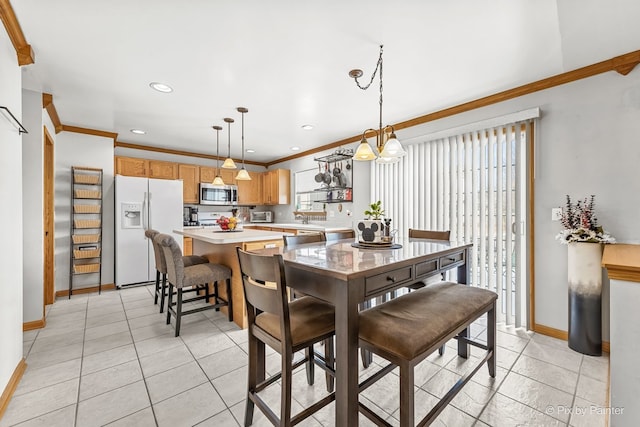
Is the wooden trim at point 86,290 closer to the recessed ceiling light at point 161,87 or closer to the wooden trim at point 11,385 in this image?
the wooden trim at point 11,385

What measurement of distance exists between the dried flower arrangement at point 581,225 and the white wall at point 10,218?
13.0 ft

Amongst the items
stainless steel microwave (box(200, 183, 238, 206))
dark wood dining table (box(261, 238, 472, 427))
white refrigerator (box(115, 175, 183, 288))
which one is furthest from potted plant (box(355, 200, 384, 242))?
stainless steel microwave (box(200, 183, 238, 206))

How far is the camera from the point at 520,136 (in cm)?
270

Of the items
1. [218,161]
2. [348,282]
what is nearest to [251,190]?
[218,161]

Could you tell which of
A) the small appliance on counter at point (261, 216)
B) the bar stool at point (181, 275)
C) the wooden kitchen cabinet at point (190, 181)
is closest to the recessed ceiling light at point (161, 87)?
the bar stool at point (181, 275)

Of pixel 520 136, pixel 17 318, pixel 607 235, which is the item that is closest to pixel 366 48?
pixel 520 136

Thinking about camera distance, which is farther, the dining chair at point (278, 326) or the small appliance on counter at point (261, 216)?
the small appliance on counter at point (261, 216)

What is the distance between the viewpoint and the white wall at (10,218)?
5.57 ft

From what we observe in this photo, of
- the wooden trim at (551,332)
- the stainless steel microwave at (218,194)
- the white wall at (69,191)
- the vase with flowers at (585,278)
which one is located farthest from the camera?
the stainless steel microwave at (218,194)

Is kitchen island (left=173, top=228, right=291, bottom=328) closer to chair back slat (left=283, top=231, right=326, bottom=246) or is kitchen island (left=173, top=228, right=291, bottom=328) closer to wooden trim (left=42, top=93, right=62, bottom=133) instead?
chair back slat (left=283, top=231, right=326, bottom=246)

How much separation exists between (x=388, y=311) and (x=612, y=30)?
235 centimetres

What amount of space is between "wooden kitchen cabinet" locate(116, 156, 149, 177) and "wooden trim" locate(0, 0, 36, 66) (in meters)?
2.59

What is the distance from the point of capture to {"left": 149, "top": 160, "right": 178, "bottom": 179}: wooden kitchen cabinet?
4895mm

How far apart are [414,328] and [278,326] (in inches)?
25.9
